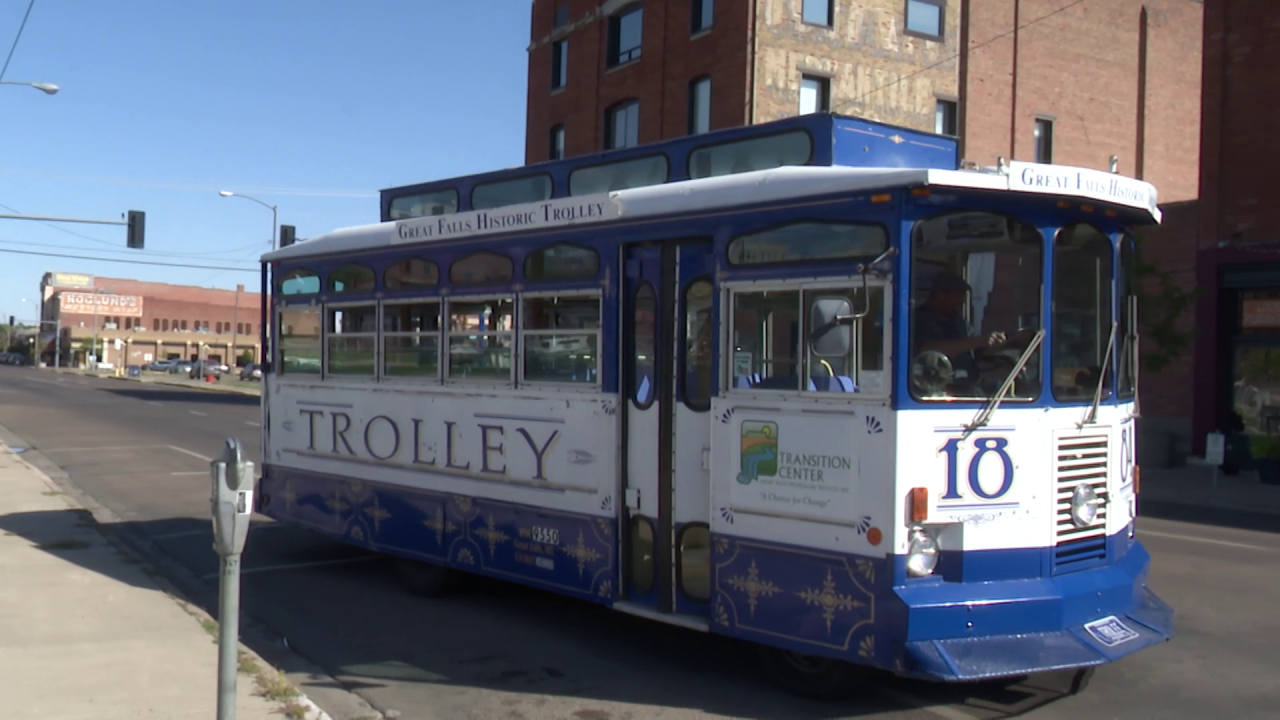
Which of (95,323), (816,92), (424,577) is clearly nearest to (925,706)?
(424,577)

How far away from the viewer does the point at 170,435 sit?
80.3 feet

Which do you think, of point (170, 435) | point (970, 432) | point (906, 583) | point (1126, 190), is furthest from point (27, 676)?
point (170, 435)

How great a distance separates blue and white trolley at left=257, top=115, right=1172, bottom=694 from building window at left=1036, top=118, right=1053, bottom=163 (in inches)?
972

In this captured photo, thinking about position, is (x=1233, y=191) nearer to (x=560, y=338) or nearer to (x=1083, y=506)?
(x=1083, y=506)

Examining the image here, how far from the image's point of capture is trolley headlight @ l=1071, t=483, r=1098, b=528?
5820mm

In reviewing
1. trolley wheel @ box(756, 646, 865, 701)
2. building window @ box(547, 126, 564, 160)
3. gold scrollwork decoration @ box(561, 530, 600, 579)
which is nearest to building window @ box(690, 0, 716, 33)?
building window @ box(547, 126, 564, 160)

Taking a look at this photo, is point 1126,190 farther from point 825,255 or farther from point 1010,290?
point 825,255

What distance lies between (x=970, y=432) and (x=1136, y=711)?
5.91 ft

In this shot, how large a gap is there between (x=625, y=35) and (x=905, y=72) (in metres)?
7.56

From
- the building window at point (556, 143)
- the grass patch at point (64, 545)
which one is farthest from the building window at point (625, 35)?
the grass patch at point (64, 545)

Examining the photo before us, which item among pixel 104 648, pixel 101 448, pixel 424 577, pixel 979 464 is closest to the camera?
pixel 979 464

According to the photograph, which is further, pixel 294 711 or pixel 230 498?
pixel 294 711

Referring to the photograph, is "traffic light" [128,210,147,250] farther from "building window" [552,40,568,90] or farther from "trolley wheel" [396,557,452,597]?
"trolley wheel" [396,557,452,597]

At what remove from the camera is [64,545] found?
10539 mm
